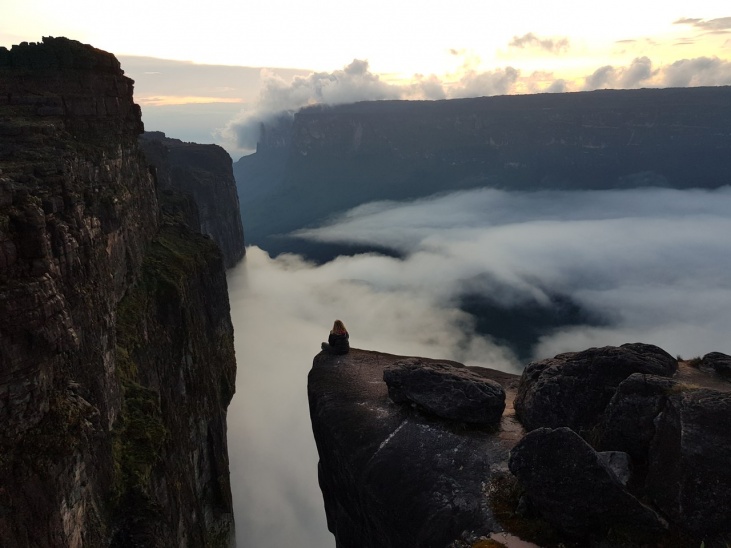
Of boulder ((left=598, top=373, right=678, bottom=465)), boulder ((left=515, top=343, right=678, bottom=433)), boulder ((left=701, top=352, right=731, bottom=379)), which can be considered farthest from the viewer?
boulder ((left=701, top=352, right=731, bottom=379))

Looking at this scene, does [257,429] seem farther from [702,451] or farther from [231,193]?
[231,193]

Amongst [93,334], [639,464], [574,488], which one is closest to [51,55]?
[93,334]

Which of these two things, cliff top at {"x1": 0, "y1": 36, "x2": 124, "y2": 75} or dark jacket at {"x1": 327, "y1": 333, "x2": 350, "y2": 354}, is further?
dark jacket at {"x1": 327, "y1": 333, "x2": 350, "y2": 354}

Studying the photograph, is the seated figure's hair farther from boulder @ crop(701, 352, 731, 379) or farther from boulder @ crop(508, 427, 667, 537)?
boulder @ crop(701, 352, 731, 379)

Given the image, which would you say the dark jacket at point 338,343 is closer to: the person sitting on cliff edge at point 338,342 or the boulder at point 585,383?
the person sitting on cliff edge at point 338,342

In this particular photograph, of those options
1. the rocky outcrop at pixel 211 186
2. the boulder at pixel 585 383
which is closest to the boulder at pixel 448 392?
the boulder at pixel 585 383

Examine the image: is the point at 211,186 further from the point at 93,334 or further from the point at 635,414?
the point at 635,414

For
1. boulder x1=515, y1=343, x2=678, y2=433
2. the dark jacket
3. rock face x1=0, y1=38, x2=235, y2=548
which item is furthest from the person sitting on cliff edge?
boulder x1=515, y1=343, x2=678, y2=433
